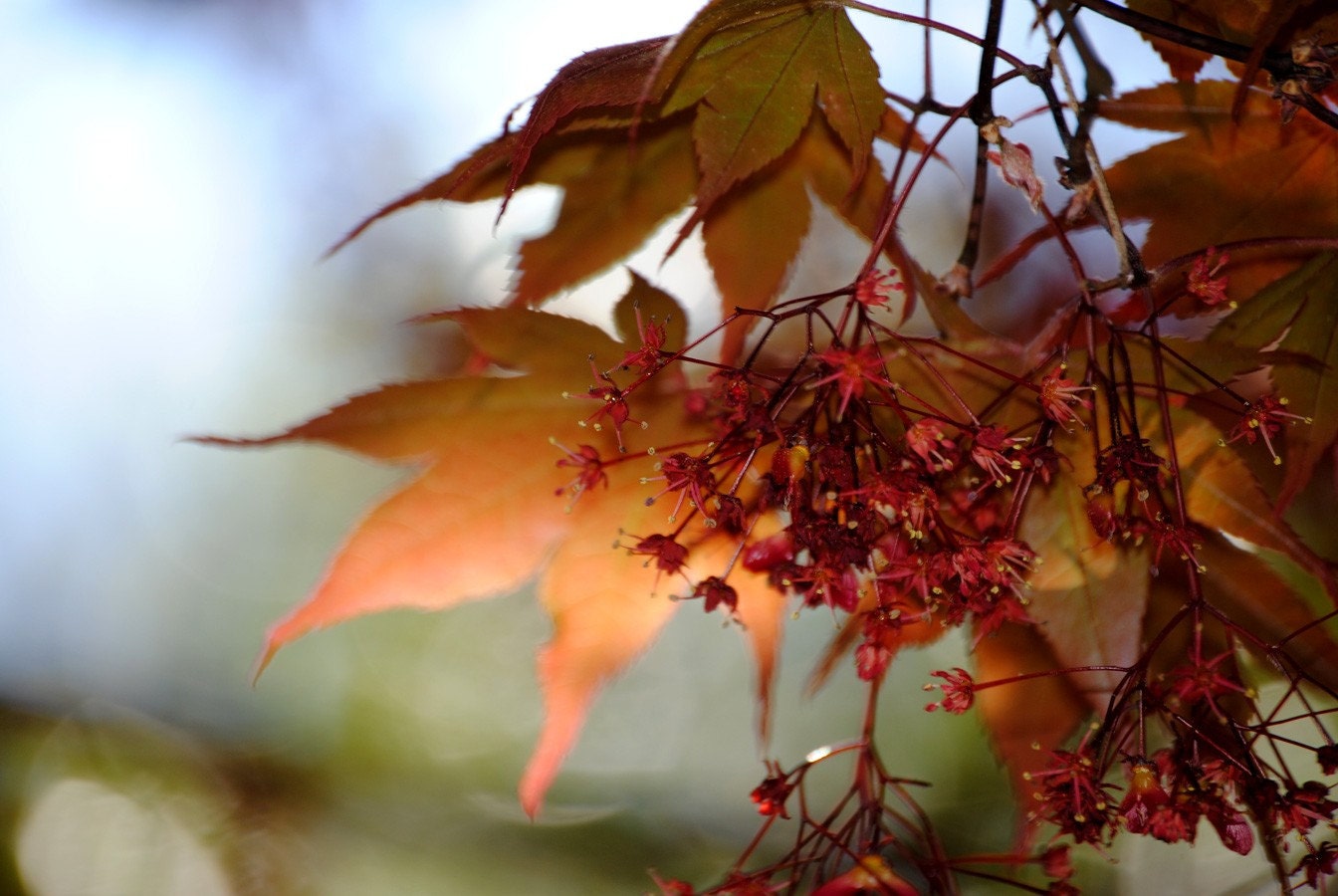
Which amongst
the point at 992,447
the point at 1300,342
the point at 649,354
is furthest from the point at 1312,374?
the point at 649,354

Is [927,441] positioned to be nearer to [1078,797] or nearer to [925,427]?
[925,427]

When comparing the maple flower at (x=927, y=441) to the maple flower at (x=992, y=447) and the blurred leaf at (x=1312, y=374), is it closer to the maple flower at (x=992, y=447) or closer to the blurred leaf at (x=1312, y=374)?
the maple flower at (x=992, y=447)

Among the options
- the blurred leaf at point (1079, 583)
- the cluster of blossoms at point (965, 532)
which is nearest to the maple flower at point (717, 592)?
the cluster of blossoms at point (965, 532)

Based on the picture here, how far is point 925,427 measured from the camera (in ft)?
0.91

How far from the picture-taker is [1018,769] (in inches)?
13.9

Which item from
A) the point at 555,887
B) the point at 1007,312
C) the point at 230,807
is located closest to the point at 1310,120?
the point at 1007,312

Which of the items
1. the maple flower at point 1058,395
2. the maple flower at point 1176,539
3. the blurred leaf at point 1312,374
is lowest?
the maple flower at point 1176,539

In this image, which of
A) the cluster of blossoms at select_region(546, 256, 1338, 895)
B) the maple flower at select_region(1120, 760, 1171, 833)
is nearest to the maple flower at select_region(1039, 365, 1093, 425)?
the cluster of blossoms at select_region(546, 256, 1338, 895)

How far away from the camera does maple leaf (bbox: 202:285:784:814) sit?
348mm

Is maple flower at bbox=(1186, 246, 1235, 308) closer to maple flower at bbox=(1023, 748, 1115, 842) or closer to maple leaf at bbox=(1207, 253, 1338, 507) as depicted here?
maple leaf at bbox=(1207, 253, 1338, 507)

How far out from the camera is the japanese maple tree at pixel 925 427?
273 mm

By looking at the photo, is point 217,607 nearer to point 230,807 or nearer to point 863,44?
point 230,807

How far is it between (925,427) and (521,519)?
0.55ft

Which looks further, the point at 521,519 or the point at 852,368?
the point at 521,519
